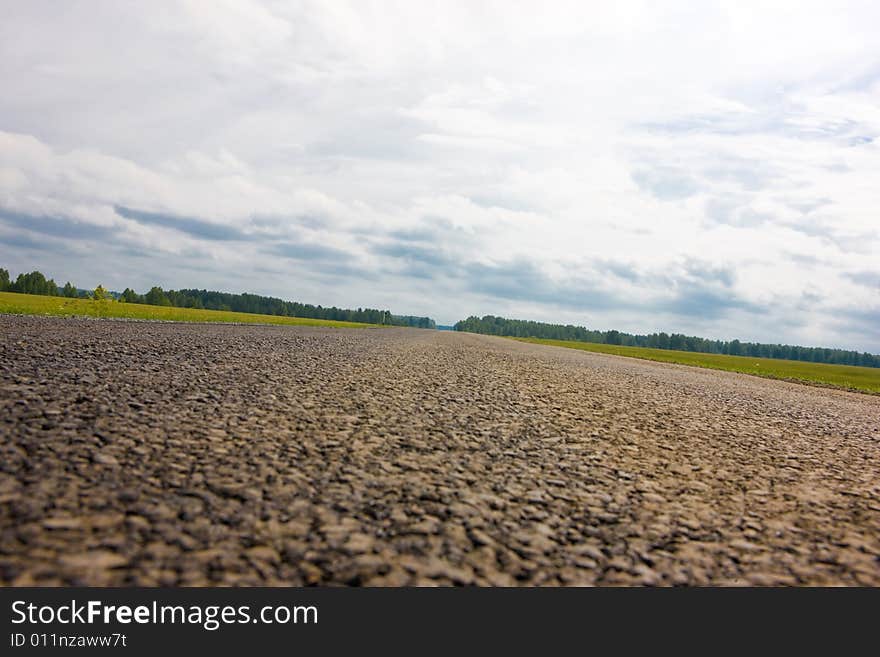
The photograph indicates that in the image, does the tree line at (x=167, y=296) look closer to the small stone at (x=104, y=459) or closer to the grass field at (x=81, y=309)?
the grass field at (x=81, y=309)

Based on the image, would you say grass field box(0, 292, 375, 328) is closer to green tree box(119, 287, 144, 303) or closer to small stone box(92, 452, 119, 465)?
small stone box(92, 452, 119, 465)

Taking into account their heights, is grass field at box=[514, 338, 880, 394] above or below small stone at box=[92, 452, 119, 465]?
above

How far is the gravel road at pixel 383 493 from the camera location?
244cm

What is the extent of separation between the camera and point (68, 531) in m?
2.39

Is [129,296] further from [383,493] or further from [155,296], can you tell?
[383,493]

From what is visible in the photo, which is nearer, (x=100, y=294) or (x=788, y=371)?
(x=100, y=294)

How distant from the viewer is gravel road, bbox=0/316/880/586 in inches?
96.0

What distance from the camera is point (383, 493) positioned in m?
3.49

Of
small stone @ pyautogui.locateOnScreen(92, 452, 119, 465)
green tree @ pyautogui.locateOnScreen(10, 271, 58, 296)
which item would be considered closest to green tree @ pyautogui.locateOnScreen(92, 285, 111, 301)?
small stone @ pyautogui.locateOnScreen(92, 452, 119, 465)

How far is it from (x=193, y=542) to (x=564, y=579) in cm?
186

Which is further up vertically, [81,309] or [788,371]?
[788,371]

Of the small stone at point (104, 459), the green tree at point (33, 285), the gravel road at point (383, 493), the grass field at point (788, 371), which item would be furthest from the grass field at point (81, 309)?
the green tree at point (33, 285)

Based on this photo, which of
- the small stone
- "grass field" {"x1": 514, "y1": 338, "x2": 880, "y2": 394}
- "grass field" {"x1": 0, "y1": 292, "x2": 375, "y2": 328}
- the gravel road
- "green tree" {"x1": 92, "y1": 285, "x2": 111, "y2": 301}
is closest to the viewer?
the gravel road

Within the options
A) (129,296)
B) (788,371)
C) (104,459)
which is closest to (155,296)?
(129,296)
